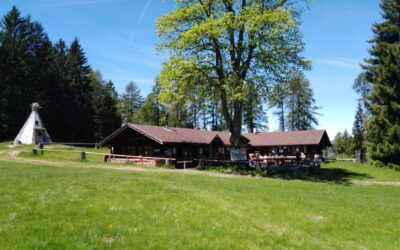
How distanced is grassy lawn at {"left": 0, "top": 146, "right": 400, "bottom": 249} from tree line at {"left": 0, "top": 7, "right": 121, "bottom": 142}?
53.3 meters

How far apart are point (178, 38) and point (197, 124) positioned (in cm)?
5282

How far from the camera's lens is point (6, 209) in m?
9.34

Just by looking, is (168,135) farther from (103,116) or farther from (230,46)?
(103,116)

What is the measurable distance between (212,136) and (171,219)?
118ft

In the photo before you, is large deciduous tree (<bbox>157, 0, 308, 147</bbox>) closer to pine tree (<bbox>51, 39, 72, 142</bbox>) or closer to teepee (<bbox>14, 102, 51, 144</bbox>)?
teepee (<bbox>14, 102, 51, 144</bbox>)

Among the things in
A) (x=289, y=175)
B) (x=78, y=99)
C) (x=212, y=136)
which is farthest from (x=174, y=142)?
(x=78, y=99)

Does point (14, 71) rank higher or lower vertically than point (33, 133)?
higher

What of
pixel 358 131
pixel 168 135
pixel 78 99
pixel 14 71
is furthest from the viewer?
pixel 358 131

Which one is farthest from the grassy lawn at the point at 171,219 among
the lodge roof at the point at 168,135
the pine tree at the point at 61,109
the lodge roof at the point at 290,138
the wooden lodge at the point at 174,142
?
the pine tree at the point at 61,109

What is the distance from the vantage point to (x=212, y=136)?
4575 centimetres

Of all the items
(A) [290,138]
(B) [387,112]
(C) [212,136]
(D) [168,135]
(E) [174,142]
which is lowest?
(E) [174,142]

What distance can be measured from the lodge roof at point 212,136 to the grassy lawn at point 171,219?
21.3 m

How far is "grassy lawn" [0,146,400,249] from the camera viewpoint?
7887 millimetres

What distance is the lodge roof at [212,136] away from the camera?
36.7 meters
